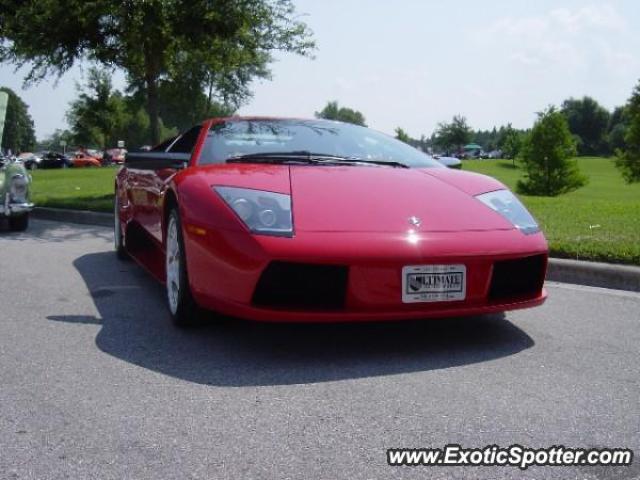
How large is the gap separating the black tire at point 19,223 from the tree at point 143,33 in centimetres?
330

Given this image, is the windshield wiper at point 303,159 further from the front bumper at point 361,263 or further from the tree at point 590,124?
the tree at point 590,124

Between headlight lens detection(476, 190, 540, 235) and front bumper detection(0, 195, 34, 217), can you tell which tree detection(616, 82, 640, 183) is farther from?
headlight lens detection(476, 190, 540, 235)

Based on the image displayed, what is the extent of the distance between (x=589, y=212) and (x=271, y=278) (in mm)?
6429

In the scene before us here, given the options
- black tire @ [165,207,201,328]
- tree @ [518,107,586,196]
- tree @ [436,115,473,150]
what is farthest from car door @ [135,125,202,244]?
tree @ [436,115,473,150]

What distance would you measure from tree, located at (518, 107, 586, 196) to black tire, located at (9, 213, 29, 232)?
22.6 metres

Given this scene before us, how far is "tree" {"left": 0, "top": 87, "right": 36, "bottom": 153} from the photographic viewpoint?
104000 millimetres

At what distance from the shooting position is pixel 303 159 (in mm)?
3822

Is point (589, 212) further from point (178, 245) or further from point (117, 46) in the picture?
point (117, 46)

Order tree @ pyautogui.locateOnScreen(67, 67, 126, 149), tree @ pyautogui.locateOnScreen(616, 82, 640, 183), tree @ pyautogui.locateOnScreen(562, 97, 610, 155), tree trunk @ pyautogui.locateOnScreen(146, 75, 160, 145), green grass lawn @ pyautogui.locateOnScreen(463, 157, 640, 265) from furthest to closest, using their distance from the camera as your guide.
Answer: tree @ pyautogui.locateOnScreen(562, 97, 610, 155)
tree @ pyautogui.locateOnScreen(67, 67, 126, 149)
tree @ pyautogui.locateOnScreen(616, 82, 640, 183)
tree trunk @ pyautogui.locateOnScreen(146, 75, 160, 145)
green grass lawn @ pyautogui.locateOnScreen(463, 157, 640, 265)

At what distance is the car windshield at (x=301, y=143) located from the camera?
3971 millimetres

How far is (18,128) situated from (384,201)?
11835cm

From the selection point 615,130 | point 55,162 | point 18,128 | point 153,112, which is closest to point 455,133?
point 615,130

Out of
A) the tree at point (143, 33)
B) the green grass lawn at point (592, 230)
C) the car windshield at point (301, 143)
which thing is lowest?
the green grass lawn at point (592, 230)

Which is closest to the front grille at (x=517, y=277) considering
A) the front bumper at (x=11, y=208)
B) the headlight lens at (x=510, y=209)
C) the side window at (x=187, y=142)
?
the headlight lens at (x=510, y=209)
